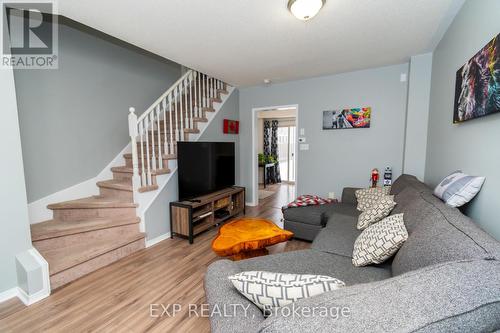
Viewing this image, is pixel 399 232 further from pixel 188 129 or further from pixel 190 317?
pixel 188 129

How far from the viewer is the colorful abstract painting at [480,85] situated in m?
1.25

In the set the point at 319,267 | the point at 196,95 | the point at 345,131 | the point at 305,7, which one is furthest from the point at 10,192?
the point at 345,131

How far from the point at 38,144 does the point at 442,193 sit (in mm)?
4015

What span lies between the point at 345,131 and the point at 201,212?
2.60m

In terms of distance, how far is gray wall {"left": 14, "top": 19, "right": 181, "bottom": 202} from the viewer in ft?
8.39

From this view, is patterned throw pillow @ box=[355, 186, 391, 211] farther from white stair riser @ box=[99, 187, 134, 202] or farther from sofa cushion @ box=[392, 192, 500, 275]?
white stair riser @ box=[99, 187, 134, 202]

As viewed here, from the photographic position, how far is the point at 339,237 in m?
1.97

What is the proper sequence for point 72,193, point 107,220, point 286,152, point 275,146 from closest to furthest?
point 107,220 → point 72,193 → point 275,146 → point 286,152

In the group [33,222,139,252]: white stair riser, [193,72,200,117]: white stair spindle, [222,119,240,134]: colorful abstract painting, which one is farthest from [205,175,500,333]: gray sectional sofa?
[222,119,240,134]: colorful abstract painting

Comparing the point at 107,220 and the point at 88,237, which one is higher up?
the point at 107,220

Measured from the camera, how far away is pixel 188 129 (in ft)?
11.3

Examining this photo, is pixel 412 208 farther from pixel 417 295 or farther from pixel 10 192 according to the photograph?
pixel 10 192

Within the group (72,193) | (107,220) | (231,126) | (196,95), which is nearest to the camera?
(107,220)
